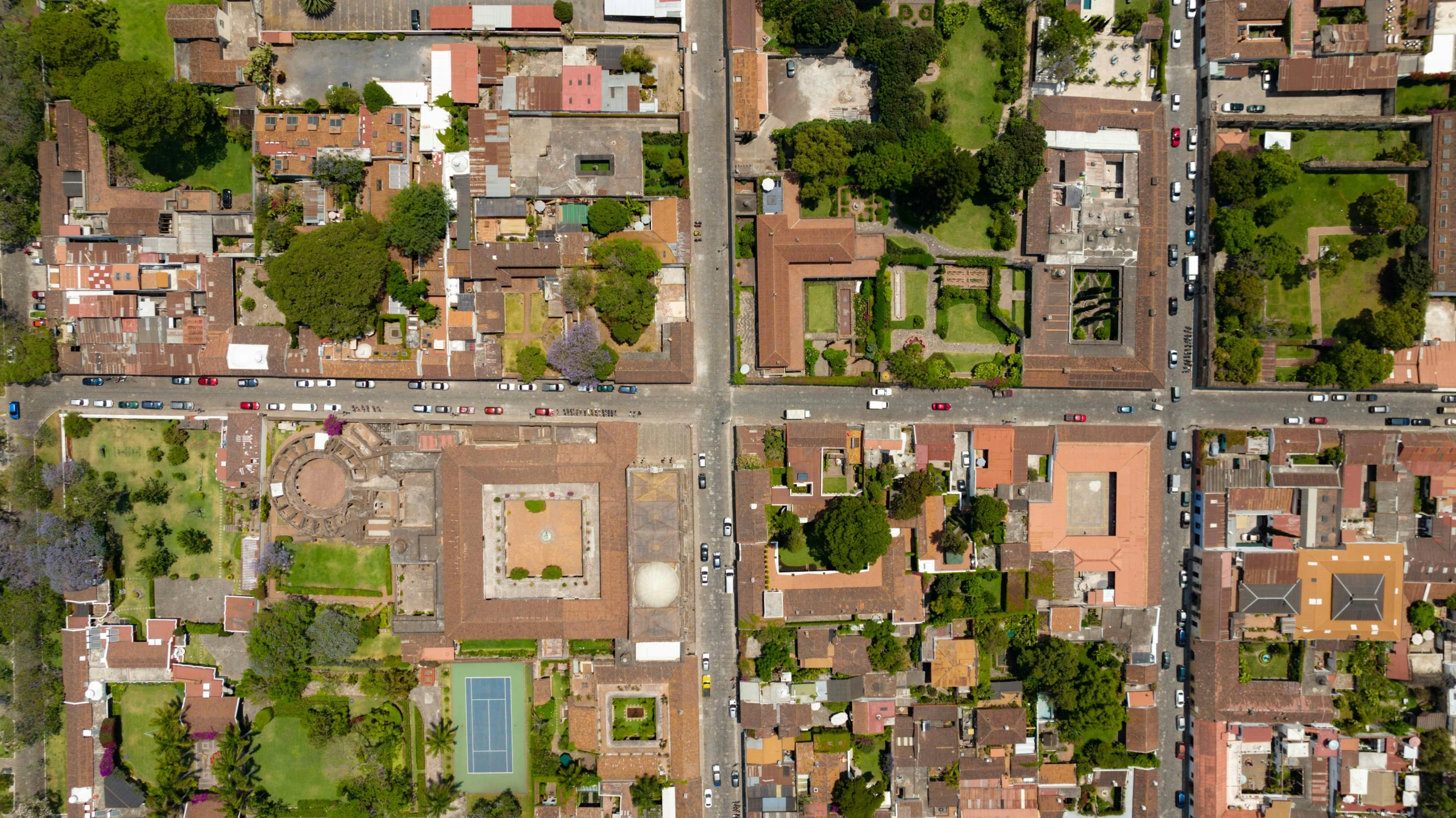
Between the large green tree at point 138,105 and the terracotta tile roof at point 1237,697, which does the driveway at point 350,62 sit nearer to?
the large green tree at point 138,105

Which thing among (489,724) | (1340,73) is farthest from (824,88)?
(489,724)

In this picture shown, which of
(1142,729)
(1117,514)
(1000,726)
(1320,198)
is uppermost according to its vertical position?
(1320,198)

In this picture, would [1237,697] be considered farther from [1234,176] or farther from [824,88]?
[824,88]

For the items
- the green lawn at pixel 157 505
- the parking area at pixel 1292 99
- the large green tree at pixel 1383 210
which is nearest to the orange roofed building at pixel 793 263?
the parking area at pixel 1292 99

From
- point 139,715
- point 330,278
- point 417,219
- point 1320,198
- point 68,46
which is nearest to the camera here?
point 330,278

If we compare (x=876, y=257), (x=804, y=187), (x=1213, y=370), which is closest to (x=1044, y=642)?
(x=1213, y=370)

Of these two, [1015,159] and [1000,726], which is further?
[1000,726]

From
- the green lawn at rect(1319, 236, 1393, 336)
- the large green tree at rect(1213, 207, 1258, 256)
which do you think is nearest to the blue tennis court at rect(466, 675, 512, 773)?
the large green tree at rect(1213, 207, 1258, 256)
